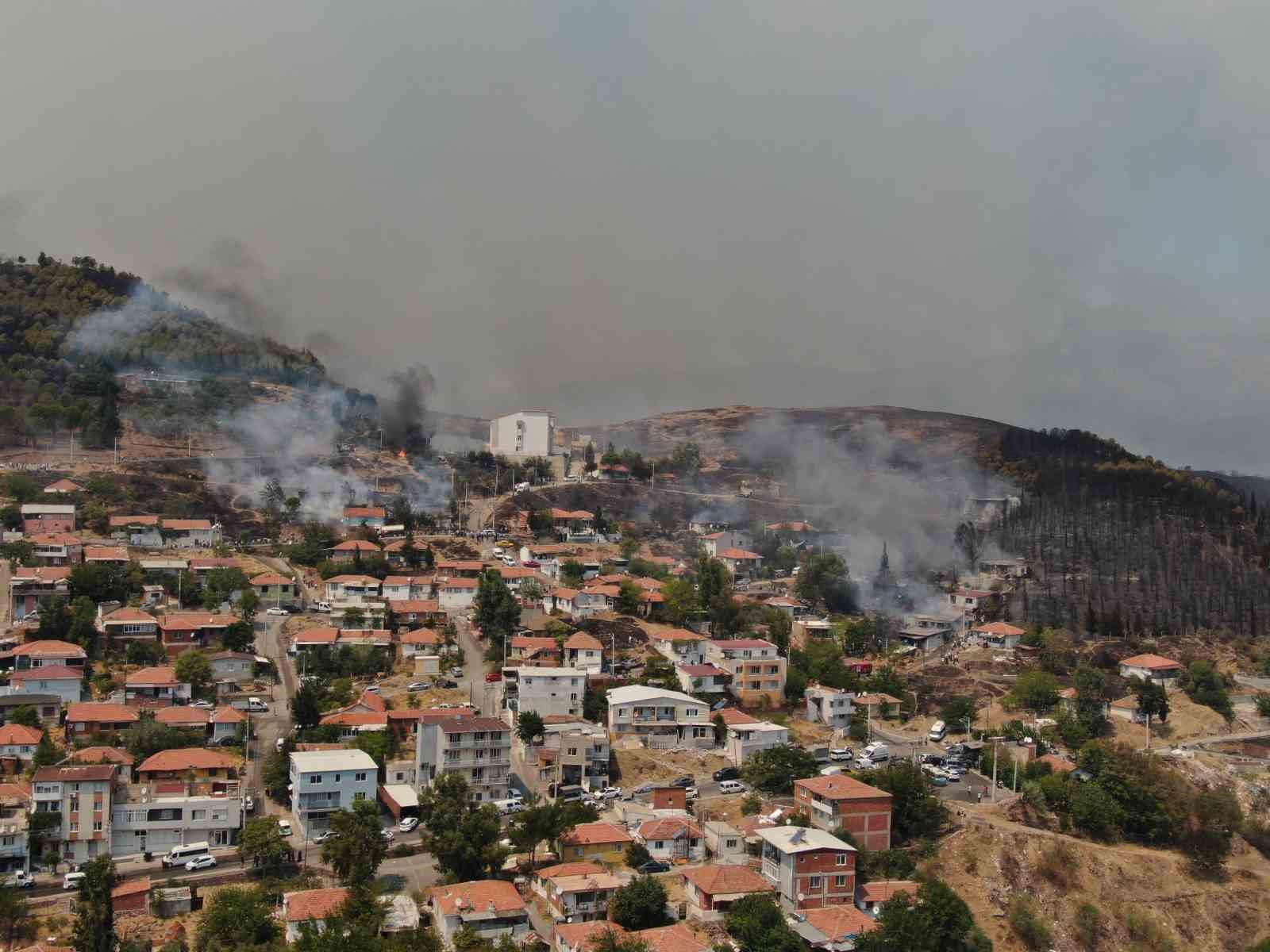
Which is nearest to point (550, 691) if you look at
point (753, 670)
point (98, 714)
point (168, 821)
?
point (753, 670)

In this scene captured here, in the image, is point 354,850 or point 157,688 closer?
point 354,850

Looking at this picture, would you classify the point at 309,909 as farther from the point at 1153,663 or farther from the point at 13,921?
the point at 1153,663

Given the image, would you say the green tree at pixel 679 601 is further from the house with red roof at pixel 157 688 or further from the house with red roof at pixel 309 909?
the house with red roof at pixel 309 909

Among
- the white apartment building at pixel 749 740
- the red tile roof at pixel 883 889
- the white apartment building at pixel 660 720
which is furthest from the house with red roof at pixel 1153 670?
the red tile roof at pixel 883 889

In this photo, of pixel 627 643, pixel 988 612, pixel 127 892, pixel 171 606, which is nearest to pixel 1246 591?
pixel 988 612

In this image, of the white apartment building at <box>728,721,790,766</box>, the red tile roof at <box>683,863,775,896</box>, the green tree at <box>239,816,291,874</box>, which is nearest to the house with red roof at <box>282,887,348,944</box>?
the green tree at <box>239,816,291,874</box>

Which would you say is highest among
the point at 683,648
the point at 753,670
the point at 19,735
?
the point at 683,648

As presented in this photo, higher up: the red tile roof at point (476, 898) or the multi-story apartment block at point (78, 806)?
the multi-story apartment block at point (78, 806)

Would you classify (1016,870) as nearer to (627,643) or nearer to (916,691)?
(916,691)
